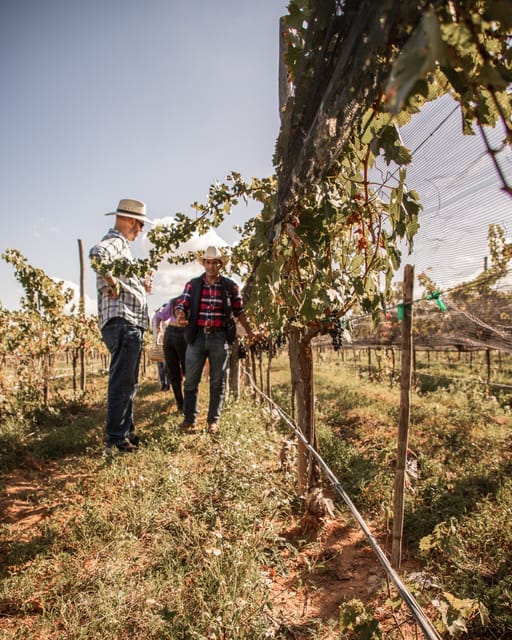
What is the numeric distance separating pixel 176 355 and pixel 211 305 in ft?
5.26

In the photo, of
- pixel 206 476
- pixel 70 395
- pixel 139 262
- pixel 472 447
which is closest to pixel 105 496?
pixel 206 476

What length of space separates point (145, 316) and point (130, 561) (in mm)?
2036

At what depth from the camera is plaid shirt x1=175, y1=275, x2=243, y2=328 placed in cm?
393

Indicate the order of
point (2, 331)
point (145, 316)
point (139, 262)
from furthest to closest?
point (2, 331) < point (145, 316) < point (139, 262)

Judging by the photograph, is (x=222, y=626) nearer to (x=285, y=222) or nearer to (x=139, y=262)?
(x=285, y=222)

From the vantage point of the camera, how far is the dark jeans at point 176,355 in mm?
5168

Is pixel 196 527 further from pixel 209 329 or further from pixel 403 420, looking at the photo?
pixel 209 329

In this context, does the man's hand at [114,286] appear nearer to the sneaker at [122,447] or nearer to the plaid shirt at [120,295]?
the plaid shirt at [120,295]

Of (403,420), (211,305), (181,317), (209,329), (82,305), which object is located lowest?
(403,420)

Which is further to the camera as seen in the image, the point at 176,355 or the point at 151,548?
the point at 176,355

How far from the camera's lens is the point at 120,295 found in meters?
3.23

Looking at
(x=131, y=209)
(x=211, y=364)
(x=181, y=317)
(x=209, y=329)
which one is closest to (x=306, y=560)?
(x=211, y=364)

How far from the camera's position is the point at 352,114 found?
981 mm

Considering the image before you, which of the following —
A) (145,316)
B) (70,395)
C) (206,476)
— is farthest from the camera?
(70,395)
